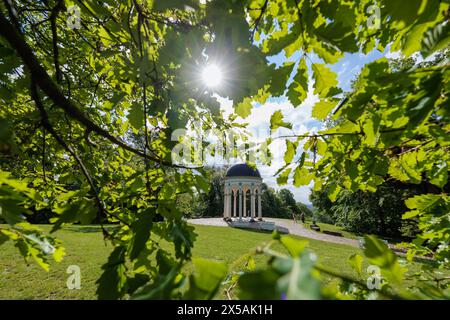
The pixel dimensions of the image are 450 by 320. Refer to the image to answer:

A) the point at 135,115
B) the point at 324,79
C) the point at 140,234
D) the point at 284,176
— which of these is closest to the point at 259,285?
the point at 140,234

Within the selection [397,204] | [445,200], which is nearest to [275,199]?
[397,204]

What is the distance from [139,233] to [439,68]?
1337 millimetres

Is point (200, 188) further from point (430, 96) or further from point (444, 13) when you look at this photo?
point (444, 13)

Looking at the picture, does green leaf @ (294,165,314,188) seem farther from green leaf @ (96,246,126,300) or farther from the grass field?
the grass field

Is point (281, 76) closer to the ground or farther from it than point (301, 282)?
farther from it

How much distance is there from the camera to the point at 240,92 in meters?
1.08

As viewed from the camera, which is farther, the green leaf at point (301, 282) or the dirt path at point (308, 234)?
the dirt path at point (308, 234)

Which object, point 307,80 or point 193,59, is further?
point 307,80

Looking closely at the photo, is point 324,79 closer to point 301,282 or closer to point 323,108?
point 323,108

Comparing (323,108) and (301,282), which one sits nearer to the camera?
(301,282)

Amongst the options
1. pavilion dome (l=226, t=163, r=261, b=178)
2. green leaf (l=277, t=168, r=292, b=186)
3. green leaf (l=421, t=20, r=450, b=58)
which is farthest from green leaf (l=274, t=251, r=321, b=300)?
pavilion dome (l=226, t=163, r=261, b=178)

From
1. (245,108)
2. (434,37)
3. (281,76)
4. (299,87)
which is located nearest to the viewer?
(434,37)

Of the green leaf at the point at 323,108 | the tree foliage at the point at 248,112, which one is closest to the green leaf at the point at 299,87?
the tree foliage at the point at 248,112

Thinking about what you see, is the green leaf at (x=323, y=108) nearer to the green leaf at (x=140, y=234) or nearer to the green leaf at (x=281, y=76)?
the green leaf at (x=281, y=76)
